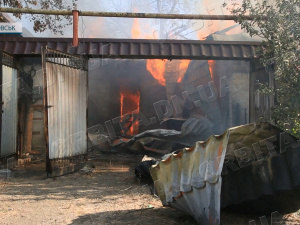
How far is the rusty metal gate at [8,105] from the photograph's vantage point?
8383 mm

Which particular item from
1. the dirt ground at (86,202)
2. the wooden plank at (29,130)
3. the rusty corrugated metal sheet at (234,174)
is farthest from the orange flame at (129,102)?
the rusty corrugated metal sheet at (234,174)

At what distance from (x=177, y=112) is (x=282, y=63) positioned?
10.1m

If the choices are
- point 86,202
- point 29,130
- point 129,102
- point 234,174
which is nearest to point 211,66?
point 129,102

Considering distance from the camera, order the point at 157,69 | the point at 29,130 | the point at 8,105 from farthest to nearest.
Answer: the point at 157,69 → the point at 29,130 → the point at 8,105

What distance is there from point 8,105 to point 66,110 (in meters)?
2.16

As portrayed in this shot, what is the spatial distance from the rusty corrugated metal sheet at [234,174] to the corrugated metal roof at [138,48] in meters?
4.97

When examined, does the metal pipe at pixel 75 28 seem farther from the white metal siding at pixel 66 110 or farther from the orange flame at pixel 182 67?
the orange flame at pixel 182 67

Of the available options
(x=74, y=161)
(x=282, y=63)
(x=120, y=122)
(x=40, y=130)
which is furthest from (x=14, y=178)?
(x=120, y=122)

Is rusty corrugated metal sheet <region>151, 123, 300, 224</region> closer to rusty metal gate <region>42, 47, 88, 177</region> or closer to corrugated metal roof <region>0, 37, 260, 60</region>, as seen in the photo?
rusty metal gate <region>42, 47, 88, 177</region>

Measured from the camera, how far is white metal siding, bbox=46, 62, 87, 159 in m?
7.41

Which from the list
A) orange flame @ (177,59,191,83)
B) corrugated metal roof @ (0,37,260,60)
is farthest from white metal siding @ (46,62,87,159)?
orange flame @ (177,59,191,83)

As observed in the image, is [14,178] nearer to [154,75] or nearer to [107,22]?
[154,75]

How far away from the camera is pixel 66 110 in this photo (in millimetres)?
7918

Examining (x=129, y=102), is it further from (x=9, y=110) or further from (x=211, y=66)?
(x=9, y=110)
